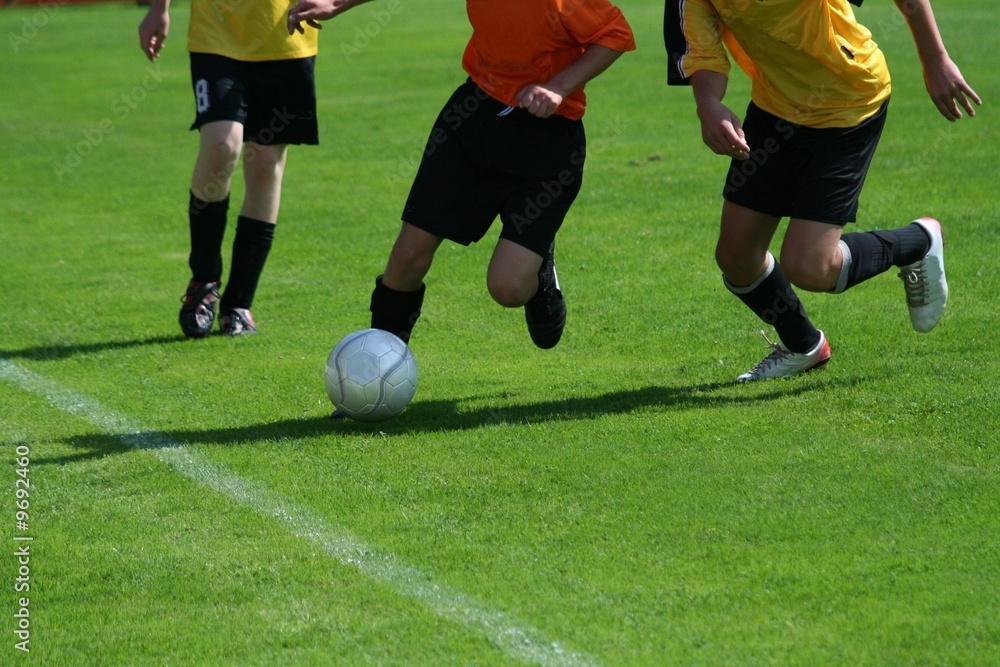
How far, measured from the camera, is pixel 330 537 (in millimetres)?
4070

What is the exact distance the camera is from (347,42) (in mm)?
21016

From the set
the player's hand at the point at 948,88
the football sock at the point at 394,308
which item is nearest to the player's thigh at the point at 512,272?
the football sock at the point at 394,308

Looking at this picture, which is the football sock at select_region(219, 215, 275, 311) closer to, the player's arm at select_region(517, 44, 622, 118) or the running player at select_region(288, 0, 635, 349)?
the running player at select_region(288, 0, 635, 349)

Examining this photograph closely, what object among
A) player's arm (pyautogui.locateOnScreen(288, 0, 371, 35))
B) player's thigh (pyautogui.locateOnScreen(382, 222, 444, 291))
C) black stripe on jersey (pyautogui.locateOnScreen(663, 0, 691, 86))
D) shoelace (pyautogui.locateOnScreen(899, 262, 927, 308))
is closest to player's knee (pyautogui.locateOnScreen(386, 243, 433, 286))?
player's thigh (pyautogui.locateOnScreen(382, 222, 444, 291))

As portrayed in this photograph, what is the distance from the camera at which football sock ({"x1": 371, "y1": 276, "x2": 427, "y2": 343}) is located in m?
5.42

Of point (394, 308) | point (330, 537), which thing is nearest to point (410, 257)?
point (394, 308)

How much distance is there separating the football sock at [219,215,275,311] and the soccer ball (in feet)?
5.94

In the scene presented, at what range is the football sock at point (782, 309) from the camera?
216 inches

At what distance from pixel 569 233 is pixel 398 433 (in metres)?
3.63

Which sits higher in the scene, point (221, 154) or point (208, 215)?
point (221, 154)

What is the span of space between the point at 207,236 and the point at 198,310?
42 centimetres

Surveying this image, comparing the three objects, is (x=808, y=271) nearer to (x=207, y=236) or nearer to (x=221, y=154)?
(x=221, y=154)

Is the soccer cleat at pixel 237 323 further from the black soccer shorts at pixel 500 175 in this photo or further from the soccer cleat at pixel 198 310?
the black soccer shorts at pixel 500 175

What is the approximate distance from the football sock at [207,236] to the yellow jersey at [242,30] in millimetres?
805
